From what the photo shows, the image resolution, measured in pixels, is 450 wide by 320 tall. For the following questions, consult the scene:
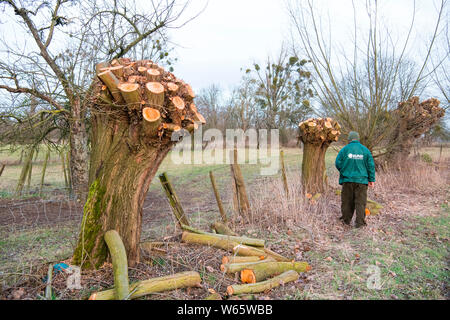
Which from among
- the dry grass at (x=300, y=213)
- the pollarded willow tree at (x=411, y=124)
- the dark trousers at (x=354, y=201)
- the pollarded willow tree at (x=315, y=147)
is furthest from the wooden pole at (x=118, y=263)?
the pollarded willow tree at (x=411, y=124)

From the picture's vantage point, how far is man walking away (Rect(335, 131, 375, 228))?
5.51 meters

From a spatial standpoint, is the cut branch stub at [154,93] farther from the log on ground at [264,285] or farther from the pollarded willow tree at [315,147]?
the pollarded willow tree at [315,147]

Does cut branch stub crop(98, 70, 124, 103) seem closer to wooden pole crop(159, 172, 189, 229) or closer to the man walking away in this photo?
wooden pole crop(159, 172, 189, 229)

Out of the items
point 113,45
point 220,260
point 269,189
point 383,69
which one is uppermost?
point 113,45

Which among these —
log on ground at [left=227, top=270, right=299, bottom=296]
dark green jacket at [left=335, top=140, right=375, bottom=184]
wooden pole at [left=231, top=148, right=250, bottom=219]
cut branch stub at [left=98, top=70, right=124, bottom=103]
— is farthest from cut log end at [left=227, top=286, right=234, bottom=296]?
dark green jacket at [left=335, top=140, right=375, bottom=184]

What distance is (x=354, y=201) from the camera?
5.65 m

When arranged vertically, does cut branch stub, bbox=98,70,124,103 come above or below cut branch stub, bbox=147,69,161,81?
below

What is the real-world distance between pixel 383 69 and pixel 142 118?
8571mm

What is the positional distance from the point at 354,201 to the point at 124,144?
4.66 m

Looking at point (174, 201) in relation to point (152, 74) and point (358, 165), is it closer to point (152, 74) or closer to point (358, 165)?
point (152, 74)

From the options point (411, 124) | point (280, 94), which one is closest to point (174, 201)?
point (411, 124)

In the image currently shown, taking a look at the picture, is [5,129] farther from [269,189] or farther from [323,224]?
[323,224]

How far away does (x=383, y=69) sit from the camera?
873cm
